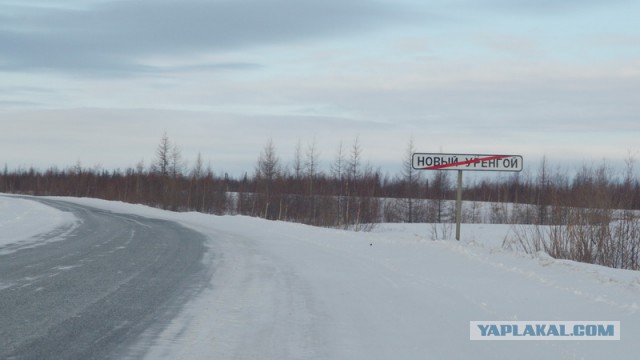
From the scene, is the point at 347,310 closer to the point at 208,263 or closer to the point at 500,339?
the point at 500,339

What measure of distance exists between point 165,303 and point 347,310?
2.38 metres

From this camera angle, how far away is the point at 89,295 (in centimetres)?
888

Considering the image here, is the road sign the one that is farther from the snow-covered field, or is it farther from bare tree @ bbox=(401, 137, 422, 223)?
bare tree @ bbox=(401, 137, 422, 223)

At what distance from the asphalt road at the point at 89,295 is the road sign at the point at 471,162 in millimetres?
6479

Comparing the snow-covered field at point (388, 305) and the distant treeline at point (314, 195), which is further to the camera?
the distant treeline at point (314, 195)

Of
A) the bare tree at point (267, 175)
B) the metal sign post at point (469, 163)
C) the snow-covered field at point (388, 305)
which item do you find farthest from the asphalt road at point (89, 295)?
the bare tree at point (267, 175)

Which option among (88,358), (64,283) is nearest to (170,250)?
(64,283)

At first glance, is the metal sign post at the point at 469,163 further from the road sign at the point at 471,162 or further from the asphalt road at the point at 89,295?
the asphalt road at the point at 89,295

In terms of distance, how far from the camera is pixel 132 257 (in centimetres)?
1380

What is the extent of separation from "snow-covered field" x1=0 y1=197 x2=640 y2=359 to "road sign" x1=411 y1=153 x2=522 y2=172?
261 centimetres

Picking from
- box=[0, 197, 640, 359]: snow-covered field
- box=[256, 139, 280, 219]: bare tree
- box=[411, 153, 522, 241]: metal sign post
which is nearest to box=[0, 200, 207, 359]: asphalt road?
box=[0, 197, 640, 359]: snow-covered field

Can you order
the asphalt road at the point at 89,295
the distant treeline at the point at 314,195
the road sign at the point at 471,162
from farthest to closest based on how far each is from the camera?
the distant treeline at the point at 314,195 < the road sign at the point at 471,162 < the asphalt road at the point at 89,295

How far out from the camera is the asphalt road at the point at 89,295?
20.4 ft

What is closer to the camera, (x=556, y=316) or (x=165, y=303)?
(x=556, y=316)
